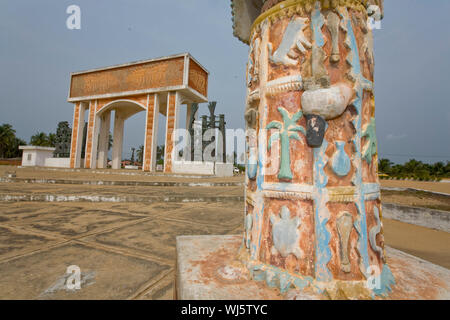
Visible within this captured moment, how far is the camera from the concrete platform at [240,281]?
86cm

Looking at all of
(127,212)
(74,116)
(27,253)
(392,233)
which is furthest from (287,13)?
(74,116)

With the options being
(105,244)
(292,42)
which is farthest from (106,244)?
(292,42)

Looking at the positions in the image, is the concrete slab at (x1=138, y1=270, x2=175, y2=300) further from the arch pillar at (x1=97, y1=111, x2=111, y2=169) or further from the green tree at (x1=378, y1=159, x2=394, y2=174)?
the green tree at (x1=378, y1=159, x2=394, y2=174)

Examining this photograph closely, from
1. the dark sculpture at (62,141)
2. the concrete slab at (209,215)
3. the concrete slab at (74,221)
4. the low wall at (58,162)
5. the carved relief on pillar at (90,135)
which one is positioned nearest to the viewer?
the concrete slab at (74,221)

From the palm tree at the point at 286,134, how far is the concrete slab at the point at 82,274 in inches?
36.9

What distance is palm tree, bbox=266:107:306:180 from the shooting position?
1.02m

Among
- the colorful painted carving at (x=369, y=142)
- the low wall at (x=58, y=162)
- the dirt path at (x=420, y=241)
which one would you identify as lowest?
the dirt path at (x=420, y=241)

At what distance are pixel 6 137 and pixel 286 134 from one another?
159ft

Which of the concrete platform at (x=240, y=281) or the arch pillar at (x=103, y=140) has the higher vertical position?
the arch pillar at (x=103, y=140)

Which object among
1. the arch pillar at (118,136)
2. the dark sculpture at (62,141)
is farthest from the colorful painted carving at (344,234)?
the dark sculpture at (62,141)

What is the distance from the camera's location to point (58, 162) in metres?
18.0

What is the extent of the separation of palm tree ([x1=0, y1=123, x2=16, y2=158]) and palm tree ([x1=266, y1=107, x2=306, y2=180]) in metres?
48.1

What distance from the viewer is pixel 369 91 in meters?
1.07

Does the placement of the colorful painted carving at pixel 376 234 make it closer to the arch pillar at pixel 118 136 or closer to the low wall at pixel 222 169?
the low wall at pixel 222 169
